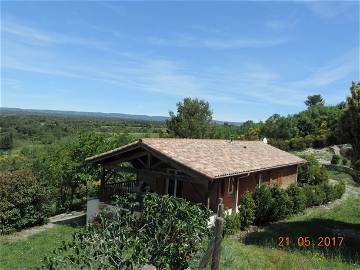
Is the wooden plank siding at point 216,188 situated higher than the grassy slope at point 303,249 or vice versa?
the wooden plank siding at point 216,188

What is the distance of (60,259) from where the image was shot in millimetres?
5277

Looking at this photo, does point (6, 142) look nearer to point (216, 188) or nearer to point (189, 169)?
point (216, 188)

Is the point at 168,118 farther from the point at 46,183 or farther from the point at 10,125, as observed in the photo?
the point at 10,125

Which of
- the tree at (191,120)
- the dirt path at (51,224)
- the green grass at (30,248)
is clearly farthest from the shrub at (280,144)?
the green grass at (30,248)

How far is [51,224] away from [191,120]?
25842 mm

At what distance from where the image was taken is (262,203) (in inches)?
734

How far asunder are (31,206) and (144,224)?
14.4 meters

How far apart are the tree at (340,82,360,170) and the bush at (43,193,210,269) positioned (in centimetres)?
1043

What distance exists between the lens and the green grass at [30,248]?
13136mm

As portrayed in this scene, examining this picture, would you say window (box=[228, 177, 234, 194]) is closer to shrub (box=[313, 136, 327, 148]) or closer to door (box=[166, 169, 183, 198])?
door (box=[166, 169, 183, 198])

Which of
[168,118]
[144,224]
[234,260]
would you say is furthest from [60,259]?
[168,118]

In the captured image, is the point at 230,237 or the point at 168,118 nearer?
the point at 230,237

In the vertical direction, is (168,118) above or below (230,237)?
above

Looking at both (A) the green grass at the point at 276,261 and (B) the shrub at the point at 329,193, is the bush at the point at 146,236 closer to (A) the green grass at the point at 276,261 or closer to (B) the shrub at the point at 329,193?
(A) the green grass at the point at 276,261
